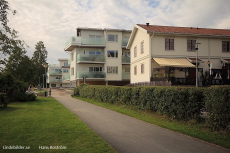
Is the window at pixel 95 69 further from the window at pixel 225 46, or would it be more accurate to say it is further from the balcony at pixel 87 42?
the window at pixel 225 46

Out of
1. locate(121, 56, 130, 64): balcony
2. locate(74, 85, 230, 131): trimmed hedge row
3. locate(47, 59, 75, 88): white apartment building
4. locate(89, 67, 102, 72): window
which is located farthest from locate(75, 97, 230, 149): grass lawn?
locate(47, 59, 75, 88): white apartment building

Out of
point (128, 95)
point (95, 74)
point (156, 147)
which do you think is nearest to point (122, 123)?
point (156, 147)

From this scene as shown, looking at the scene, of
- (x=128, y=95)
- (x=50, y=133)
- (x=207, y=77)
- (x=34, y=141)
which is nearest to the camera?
(x=34, y=141)

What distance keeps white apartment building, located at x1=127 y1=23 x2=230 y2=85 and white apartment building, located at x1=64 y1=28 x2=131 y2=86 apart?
36.6 ft

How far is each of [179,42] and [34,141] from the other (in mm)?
Answer: 25542

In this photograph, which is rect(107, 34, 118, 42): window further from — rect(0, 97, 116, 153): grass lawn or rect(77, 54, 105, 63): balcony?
rect(0, 97, 116, 153): grass lawn

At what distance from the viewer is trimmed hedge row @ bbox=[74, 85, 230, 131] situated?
826 cm

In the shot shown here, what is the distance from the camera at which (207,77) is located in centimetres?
2725

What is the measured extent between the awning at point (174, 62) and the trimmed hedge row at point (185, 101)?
33.1ft

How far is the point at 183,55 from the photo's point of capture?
29.0m

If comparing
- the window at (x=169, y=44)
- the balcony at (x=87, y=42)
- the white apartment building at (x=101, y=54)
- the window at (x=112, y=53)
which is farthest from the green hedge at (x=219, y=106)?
the window at (x=112, y=53)

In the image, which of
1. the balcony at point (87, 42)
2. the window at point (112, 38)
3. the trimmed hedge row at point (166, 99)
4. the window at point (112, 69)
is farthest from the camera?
the window at point (112, 69)

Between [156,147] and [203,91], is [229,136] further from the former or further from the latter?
[156,147]

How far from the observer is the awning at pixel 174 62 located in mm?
25516
